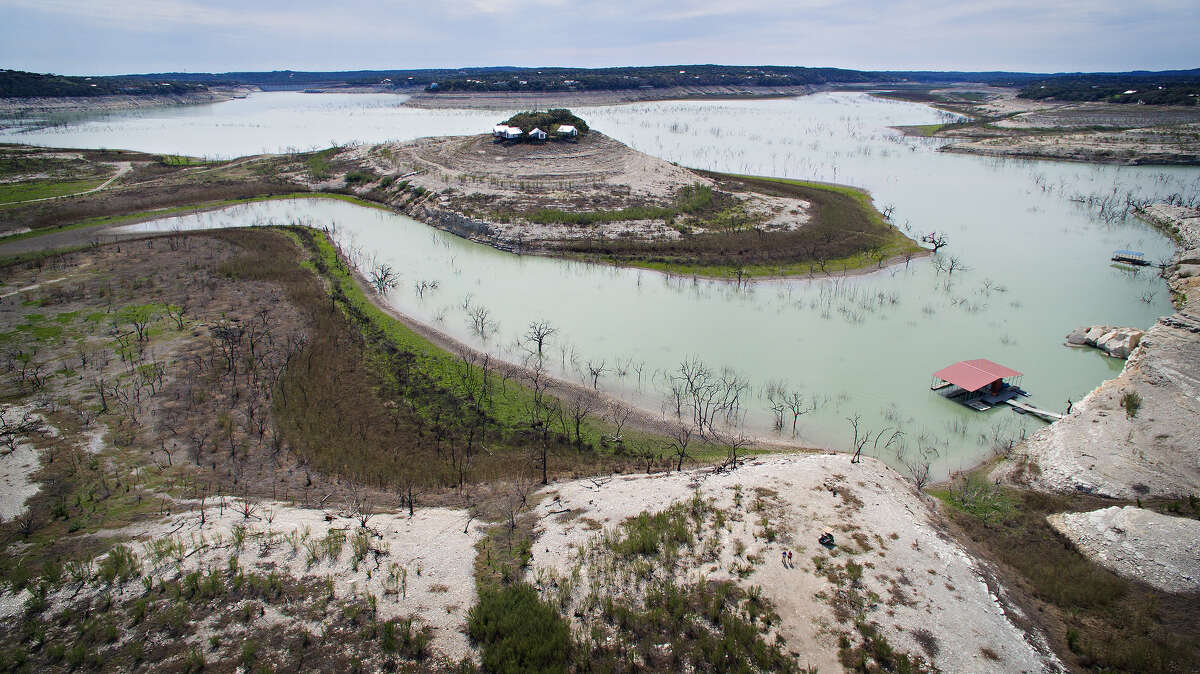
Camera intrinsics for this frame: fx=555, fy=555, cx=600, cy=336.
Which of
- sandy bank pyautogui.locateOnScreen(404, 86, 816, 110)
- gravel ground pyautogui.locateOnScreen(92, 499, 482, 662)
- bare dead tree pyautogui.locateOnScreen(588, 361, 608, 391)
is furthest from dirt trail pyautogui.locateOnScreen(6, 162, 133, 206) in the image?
sandy bank pyautogui.locateOnScreen(404, 86, 816, 110)

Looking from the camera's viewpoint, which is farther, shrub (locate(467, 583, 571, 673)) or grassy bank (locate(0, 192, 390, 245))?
grassy bank (locate(0, 192, 390, 245))

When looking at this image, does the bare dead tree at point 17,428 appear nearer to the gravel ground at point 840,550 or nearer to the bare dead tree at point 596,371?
the gravel ground at point 840,550

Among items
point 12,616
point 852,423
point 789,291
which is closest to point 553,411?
point 852,423

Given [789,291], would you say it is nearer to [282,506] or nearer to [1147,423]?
[1147,423]

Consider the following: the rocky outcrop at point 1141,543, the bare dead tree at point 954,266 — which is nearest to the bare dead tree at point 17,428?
the rocky outcrop at point 1141,543

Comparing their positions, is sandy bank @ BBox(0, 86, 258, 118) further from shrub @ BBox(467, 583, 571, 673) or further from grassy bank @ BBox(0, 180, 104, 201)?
shrub @ BBox(467, 583, 571, 673)

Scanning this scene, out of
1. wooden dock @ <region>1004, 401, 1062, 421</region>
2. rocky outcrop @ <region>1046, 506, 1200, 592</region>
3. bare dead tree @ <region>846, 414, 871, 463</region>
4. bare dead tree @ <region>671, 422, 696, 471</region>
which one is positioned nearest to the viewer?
rocky outcrop @ <region>1046, 506, 1200, 592</region>
